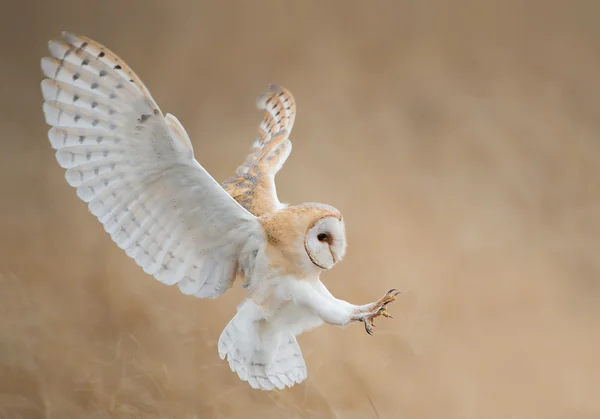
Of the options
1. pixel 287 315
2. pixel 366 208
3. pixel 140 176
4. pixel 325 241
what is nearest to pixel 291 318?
pixel 287 315

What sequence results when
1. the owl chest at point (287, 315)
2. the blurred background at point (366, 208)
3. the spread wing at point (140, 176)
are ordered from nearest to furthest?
1. the spread wing at point (140, 176)
2. the owl chest at point (287, 315)
3. the blurred background at point (366, 208)

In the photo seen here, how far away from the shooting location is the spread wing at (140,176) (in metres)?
1.30

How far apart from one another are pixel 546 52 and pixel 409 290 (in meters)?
0.97

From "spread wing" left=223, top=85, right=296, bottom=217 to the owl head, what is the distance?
15cm

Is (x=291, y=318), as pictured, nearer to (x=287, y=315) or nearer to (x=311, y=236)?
(x=287, y=315)

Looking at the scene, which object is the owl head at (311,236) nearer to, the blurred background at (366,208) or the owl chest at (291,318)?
the owl chest at (291,318)

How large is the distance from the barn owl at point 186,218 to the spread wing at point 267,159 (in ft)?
0.04

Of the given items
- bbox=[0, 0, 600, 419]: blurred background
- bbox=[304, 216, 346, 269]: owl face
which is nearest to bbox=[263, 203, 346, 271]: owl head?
bbox=[304, 216, 346, 269]: owl face

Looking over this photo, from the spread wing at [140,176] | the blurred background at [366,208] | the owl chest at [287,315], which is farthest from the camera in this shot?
the blurred background at [366,208]

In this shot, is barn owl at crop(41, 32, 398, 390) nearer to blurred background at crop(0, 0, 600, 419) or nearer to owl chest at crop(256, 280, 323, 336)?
owl chest at crop(256, 280, 323, 336)

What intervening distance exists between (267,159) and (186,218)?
1.10ft

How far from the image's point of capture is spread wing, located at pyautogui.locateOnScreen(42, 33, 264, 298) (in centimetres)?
130

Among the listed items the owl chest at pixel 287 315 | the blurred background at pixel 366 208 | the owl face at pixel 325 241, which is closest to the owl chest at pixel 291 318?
the owl chest at pixel 287 315

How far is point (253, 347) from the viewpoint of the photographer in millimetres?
1533
